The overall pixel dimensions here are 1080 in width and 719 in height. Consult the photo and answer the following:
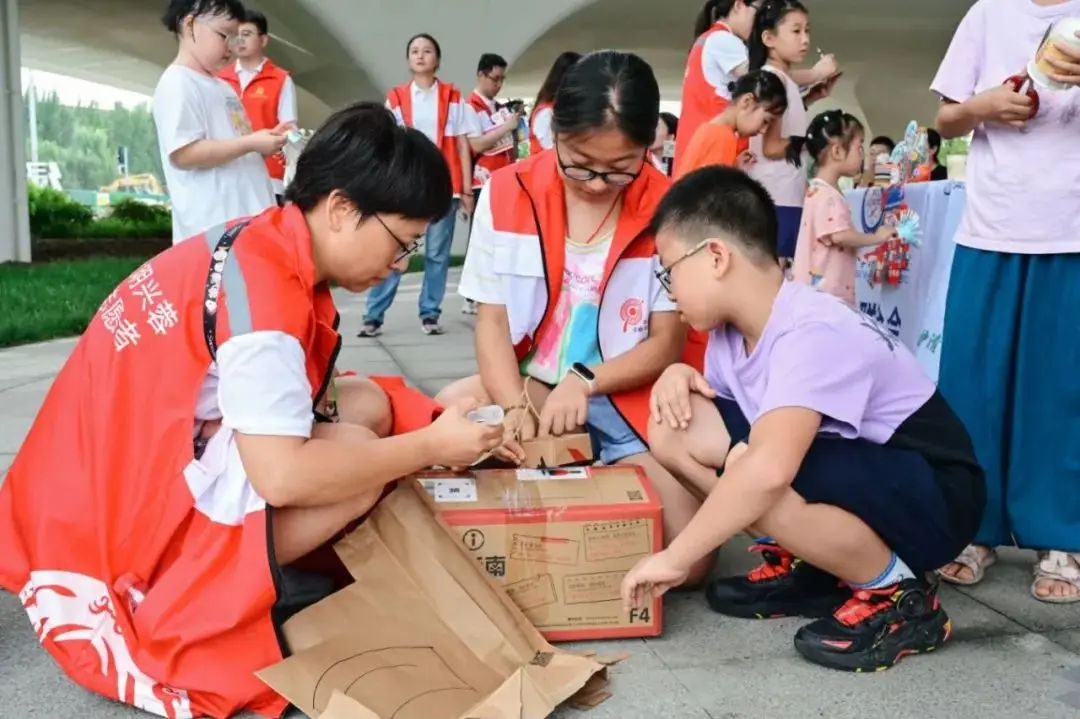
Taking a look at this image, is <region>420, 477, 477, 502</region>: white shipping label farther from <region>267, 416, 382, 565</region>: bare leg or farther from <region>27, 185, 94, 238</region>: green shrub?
<region>27, 185, 94, 238</region>: green shrub

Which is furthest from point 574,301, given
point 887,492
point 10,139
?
point 10,139

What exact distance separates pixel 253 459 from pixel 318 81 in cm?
1390

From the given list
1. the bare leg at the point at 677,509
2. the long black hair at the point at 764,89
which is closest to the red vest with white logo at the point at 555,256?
the bare leg at the point at 677,509

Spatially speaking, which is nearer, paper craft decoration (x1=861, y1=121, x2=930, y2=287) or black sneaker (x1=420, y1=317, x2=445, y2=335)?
paper craft decoration (x1=861, y1=121, x2=930, y2=287)

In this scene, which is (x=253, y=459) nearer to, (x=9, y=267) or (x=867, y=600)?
(x=867, y=600)

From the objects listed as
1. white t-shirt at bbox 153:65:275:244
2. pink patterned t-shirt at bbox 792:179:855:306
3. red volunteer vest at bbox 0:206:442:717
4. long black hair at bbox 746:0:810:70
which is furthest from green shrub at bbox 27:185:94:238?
red volunteer vest at bbox 0:206:442:717

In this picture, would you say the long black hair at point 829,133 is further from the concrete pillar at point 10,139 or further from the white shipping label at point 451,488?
the concrete pillar at point 10,139

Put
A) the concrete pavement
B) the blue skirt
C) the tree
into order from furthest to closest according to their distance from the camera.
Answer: the tree, the blue skirt, the concrete pavement

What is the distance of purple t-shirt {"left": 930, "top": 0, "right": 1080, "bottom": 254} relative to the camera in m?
1.99

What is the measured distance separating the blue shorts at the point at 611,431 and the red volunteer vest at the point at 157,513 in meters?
0.76

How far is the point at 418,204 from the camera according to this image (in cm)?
158

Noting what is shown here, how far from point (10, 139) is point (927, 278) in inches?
304

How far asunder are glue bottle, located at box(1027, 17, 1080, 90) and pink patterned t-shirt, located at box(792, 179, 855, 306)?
1.87 m

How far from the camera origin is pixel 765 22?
371 cm
